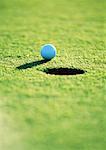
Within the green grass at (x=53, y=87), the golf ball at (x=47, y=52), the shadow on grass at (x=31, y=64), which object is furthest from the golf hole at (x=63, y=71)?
the golf ball at (x=47, y=52)

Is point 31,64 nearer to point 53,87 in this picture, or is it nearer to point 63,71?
point 63,71

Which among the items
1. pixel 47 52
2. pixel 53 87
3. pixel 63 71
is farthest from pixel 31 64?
pixel 53 87

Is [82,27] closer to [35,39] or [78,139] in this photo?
[35,39]

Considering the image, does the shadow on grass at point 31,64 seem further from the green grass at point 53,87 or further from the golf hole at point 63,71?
the golf hole at point 63,71

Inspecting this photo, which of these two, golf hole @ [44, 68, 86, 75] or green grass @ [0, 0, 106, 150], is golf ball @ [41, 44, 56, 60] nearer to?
green grass @ [0, 0, 106, 150]

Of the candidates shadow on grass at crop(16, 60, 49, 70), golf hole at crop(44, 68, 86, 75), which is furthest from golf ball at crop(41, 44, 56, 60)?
golf hole at crop(44, 68, 86, 75)

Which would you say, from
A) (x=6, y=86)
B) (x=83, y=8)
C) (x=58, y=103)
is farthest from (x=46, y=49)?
(x=83, y=8)

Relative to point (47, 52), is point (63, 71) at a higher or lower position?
lower

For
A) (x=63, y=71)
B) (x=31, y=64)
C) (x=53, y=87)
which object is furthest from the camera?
(x=31, y=64)

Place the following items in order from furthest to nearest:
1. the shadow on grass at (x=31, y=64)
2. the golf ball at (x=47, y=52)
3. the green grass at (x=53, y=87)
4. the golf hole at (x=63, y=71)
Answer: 1. the golf ball at (x=47, y=52)
2. the shadow on grass at (x=31, y=64)
3. the golf hole at (x=63, y=71)
4. the green grass at (x=53, y=87)
